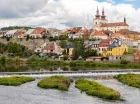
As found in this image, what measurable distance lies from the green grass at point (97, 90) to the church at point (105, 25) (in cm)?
9435

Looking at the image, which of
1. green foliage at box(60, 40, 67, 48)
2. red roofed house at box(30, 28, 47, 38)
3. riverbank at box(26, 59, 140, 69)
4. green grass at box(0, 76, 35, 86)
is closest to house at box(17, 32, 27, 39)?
red roofed house at box(30, 28, 47, 38)

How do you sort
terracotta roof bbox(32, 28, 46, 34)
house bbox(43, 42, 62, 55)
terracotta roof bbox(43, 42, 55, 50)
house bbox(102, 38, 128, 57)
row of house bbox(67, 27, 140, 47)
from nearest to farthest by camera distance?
1. house bbox(102, 38, 128, 57)
2. house bbox(43, 42, 62, 55)
3. terracotta roof bbox(43, 42, 55, 50)
4. row of house bbox(67, 27, 140, 47)
5. terracotta roof bbox(32, 28, 46, 34)

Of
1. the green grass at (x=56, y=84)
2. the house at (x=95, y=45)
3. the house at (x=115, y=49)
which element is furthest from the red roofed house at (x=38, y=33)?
the green grass at (x=56, y=84)

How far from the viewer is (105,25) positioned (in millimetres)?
135875

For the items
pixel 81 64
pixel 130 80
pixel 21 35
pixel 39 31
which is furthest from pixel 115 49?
pixel 21 35

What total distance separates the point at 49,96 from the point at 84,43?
66.3m

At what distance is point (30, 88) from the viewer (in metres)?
36.8

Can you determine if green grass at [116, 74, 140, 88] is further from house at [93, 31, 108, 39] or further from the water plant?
house at [93, 31, 108, 39]

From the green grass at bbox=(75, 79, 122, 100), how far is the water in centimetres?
67

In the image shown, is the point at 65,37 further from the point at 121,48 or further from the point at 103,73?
the point at 103,73

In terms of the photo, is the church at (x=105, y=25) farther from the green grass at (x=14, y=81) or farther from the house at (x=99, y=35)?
the green grass at (x=14, y=81)

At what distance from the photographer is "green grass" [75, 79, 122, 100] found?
30484 millimetres

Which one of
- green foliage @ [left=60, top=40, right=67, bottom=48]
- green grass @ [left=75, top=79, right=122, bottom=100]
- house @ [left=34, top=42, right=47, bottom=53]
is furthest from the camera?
house @ [left=34, top=42, right=47, bottom=53]

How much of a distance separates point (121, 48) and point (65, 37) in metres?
27.3
